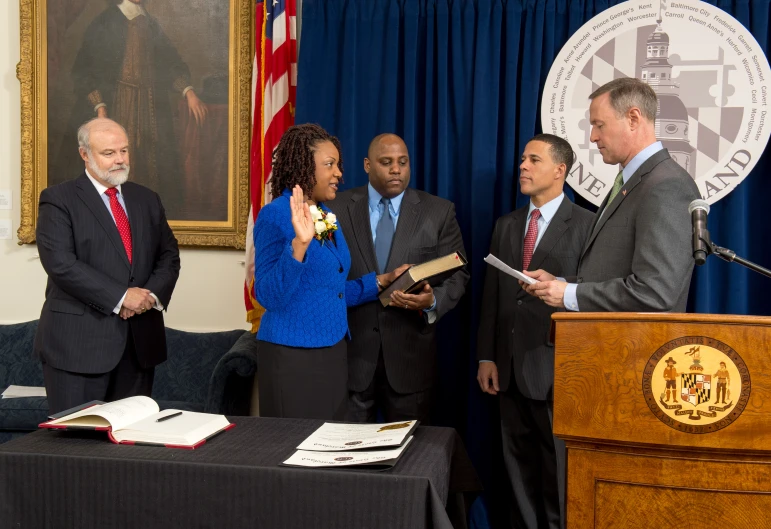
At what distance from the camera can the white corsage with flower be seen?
2.77 m

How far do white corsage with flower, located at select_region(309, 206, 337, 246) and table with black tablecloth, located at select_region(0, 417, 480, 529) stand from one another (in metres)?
0.98

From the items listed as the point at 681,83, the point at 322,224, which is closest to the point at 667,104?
the point at 681,83

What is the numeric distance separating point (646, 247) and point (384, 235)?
156cm

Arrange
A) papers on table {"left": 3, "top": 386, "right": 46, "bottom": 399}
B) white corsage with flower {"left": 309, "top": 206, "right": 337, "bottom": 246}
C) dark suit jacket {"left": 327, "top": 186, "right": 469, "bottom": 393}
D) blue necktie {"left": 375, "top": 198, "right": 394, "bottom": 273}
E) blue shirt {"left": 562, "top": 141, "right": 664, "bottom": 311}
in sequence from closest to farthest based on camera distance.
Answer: blue shirt {"left": 562, "top": 141, "right": 664, "bottom": 311}, white corsage with flower {"left": 309, "top": 206, "right": 337, "bottom": 246}, dark suit jacket {"left": 327, "top": 186, "right": 469, "bottom": 393}, blue necktie {"left": 375, "top": 198, "right": 394, "bottom": 273}, papers on table {"left": 3, "top": 386, "right": 46, "bottom": 399}

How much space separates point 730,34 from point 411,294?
6.86 ft

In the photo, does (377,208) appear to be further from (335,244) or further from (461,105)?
(461,105)

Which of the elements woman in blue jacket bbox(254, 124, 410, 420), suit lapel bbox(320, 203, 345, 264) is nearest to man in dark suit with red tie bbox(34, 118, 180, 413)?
woman in blue jacket bbox(254, 124, 410, 420)

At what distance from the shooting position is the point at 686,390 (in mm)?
1885

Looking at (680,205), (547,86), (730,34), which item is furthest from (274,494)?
(730,34)

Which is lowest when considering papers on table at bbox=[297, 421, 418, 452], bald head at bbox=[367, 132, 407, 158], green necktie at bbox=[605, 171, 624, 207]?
papers on table at bbox=[297, 421, 418, 452]

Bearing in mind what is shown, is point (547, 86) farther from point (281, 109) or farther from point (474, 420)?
point (474, 420)

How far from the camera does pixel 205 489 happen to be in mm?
1852

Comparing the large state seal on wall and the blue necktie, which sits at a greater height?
the large state seal on wall

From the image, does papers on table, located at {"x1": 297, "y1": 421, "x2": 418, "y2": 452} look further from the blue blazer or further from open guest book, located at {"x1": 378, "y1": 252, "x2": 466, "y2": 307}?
open guest book, located at {"x1": 378, "y1": 252, "x2": 466, "y2": 307}
